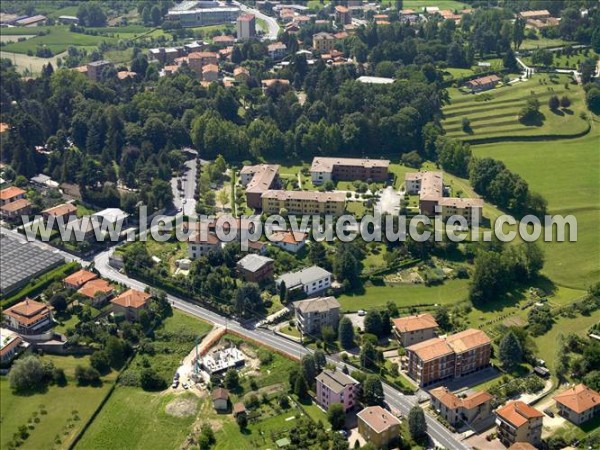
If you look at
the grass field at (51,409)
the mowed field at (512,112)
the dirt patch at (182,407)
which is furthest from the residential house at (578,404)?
the mowed field at (512,112)

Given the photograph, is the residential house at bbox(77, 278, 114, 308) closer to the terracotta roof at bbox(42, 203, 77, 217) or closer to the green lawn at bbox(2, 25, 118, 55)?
the terracotta roof at bbox(42, 203, 77, 217)

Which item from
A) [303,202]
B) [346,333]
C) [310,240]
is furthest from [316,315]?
[303,202]

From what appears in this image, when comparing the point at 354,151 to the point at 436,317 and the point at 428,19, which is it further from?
the point at 428,19

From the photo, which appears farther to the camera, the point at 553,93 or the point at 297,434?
the point at 553,93

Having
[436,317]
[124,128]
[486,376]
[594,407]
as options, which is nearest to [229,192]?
[124,128]

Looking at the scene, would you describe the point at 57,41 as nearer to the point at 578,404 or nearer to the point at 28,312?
the point at 28,312
